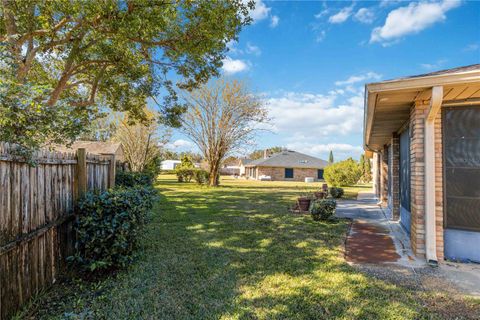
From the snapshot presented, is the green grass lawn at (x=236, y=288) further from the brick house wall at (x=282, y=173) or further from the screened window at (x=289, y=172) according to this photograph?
the screened window at (x=289, y=172)

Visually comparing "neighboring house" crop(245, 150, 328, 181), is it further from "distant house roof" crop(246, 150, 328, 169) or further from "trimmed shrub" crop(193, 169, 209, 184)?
"trimmed shrub" crop(193, 169, 209, 184)

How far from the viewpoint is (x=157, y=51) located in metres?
8.41

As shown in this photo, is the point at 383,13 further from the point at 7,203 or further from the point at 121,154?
the point at 121,154

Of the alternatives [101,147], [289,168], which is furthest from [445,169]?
[289,168]

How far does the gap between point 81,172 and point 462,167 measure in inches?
241

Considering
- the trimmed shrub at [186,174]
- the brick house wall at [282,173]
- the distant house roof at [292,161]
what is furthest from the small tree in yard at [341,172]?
the brick house wall at [282,173]

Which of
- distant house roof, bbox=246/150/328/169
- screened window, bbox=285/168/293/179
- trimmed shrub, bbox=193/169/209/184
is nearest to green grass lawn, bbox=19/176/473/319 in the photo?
trimmed shrub, bbox=193/169/209/184

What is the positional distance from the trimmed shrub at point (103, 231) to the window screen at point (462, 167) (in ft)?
16.7

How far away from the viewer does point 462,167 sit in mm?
4289

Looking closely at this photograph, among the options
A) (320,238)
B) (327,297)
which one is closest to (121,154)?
(320,238)

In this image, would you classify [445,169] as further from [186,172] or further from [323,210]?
[186,172]

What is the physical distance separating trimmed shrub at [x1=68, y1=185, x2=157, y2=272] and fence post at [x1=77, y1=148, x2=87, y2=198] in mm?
341

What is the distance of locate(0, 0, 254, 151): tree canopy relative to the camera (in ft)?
14.2

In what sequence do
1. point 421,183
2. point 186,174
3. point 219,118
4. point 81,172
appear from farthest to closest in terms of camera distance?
point 186,174, point 219,118, point 421,183, point 81,172
